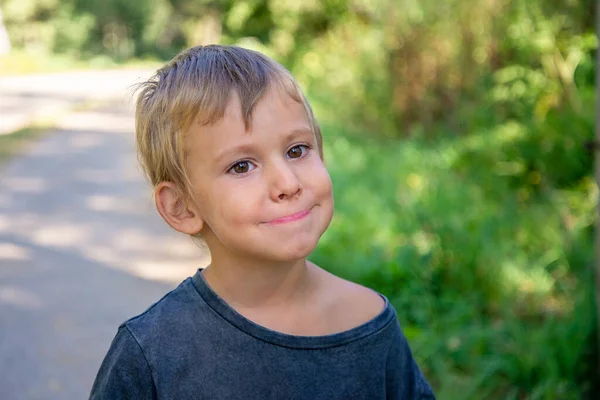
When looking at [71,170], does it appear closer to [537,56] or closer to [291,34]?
[537,56]

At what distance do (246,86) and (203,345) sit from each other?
1.66 ft

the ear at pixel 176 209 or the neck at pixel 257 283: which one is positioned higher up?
the ear at pixel 176 209

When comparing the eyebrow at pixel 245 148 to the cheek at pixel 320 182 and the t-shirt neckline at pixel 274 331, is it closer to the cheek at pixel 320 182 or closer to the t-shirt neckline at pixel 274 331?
the cheek at pixel 320 182

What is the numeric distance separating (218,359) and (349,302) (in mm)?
312

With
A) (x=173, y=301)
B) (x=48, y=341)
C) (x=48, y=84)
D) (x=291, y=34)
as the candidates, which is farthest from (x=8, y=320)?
(x=48, y=84)

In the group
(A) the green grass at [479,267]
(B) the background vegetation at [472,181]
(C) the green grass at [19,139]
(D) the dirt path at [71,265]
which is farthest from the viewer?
(C) the green grass at [19,139]

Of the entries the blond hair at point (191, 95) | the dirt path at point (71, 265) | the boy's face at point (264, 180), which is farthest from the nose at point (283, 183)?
the dirt path at point (71, 265)

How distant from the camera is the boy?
1.45m

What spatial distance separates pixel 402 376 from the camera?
164 centimetres

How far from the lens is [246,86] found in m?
1.48

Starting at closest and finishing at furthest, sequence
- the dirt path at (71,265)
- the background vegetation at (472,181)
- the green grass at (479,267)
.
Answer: the green grass at (479,267)
the background vegetation at (472,181)
the dirt path at (71,265)

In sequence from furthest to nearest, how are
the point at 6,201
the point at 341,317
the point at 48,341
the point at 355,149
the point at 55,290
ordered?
the point at 355,149 < the point at 6,201 < the point at 55,290 < the point at 48,341 < the point at 341,317

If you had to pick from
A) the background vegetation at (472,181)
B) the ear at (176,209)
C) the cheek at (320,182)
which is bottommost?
the background vegetation at (472,181)

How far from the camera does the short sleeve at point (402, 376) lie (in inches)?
63.8
